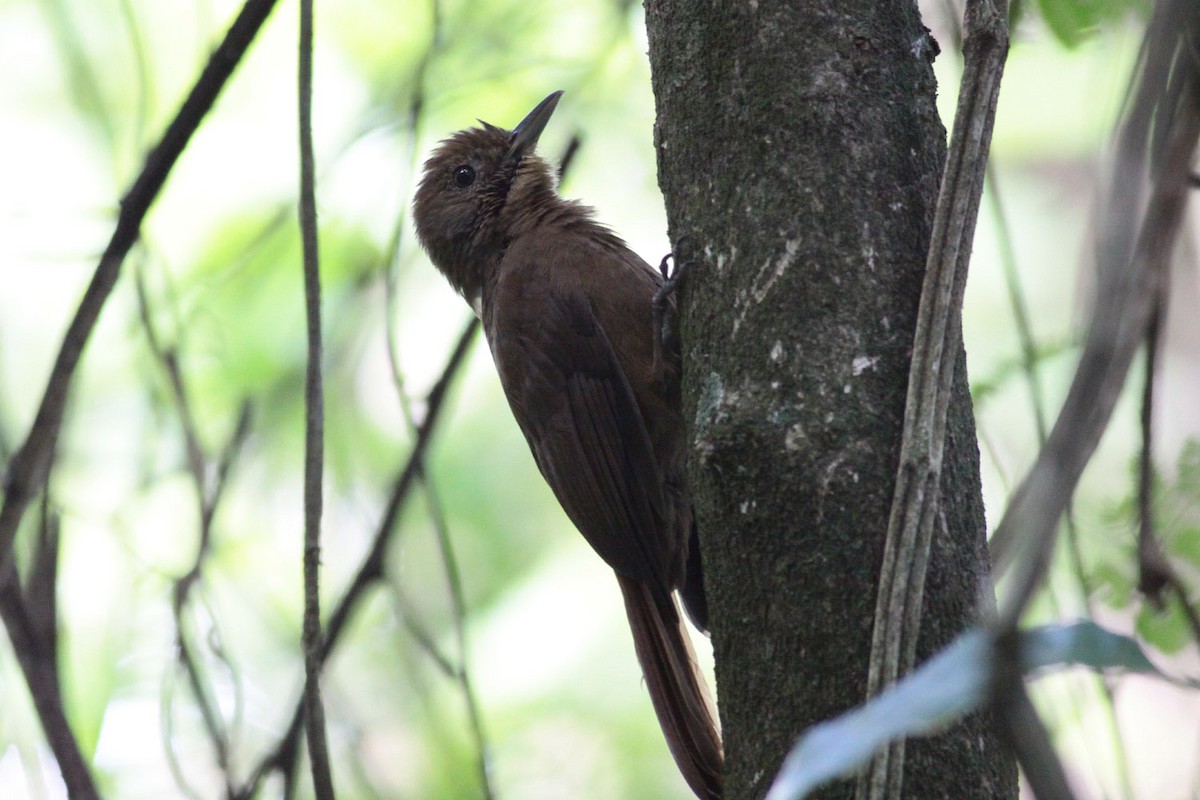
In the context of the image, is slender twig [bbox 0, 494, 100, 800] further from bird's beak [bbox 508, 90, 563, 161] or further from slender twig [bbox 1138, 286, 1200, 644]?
bird's beak [bbox 508, 90, 563, 161]

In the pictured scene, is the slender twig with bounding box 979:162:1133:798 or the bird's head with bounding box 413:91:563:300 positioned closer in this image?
the slender twig with bounding box 979:162:1133:798

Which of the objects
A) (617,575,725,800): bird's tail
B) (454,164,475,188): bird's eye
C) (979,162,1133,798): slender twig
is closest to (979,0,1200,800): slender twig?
(979,162,1133,798): slender twig

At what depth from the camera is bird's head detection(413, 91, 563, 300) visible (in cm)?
374

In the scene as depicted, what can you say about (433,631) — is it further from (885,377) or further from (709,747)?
(885,377)

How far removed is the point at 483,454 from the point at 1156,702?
2.42 m

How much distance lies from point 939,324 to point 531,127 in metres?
2.52

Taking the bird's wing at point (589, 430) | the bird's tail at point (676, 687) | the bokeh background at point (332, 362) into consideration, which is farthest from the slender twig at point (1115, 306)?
the bokeh background at point (332, 362)

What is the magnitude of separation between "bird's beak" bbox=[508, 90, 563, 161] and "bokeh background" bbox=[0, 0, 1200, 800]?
4.6 inches

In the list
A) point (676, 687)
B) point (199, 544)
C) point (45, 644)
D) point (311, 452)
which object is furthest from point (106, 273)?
point (676, 687)

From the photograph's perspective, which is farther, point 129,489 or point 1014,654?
point 129,489

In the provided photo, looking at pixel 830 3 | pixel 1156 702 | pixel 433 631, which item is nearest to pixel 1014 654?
pixel 830 3

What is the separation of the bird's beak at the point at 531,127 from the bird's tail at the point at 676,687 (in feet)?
4.94

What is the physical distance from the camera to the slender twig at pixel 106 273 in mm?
1893

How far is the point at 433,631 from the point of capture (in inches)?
164
